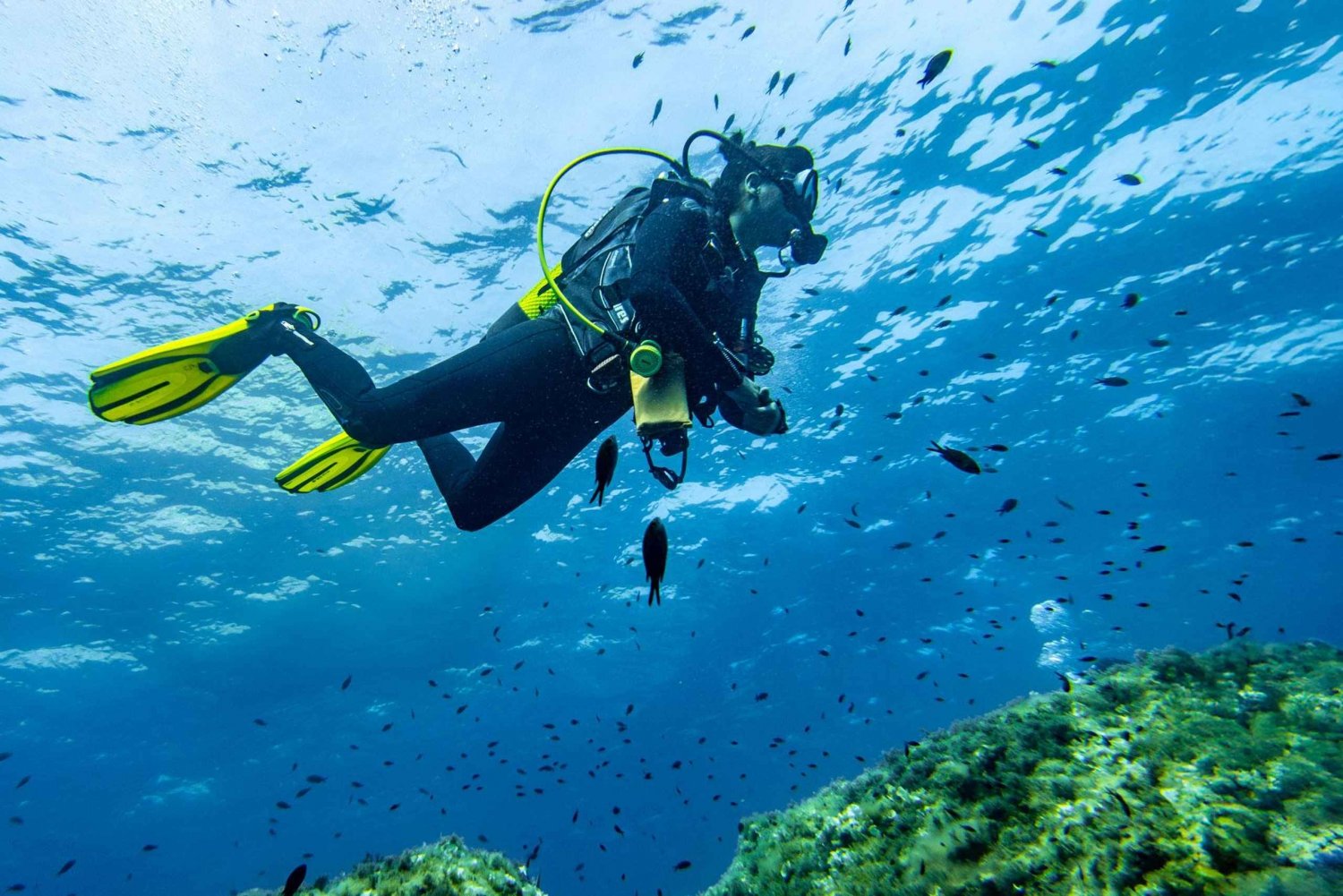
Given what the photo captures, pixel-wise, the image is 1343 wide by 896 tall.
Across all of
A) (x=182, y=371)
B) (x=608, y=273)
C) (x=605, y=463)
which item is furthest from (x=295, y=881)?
(x=608, y=273)

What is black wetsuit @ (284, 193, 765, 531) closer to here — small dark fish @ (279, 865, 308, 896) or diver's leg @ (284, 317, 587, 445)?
diver's leg @ (284, 317, 587, 445)

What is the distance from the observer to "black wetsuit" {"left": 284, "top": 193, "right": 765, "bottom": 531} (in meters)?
3.64

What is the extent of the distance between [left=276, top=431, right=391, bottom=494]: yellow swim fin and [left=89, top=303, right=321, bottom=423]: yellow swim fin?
1.09 m

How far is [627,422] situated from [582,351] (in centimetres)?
1159

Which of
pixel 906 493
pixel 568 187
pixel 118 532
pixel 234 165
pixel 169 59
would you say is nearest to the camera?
pixel 169 59

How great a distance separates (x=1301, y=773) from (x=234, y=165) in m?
15.2

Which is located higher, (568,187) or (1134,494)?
(568,187)

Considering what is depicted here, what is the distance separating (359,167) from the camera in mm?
11180

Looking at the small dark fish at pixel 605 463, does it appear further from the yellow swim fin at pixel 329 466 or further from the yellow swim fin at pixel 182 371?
the yellow swim fin at pixel 329 466

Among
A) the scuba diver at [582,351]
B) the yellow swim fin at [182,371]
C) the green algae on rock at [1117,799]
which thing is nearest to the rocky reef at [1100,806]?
the green algae on rock at [1117,799]

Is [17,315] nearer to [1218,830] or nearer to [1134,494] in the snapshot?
[1218,830]

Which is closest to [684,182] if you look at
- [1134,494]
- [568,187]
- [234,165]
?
[568,187]

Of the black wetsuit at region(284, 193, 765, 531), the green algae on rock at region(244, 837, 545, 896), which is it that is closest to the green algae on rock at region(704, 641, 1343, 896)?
the green algae on rock at region(244, 837, 545, 896)

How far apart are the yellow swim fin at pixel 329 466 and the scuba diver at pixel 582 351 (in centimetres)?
93
